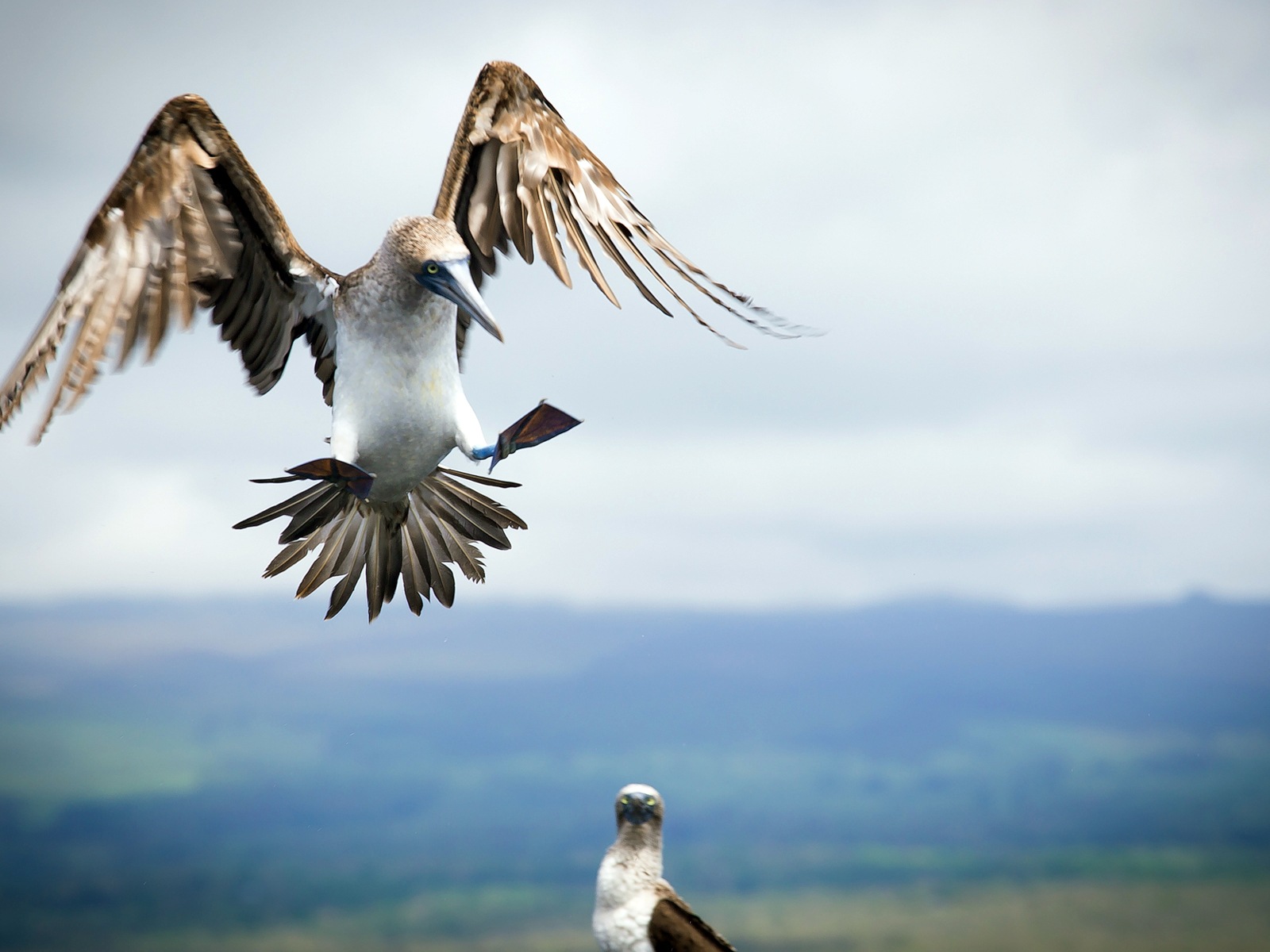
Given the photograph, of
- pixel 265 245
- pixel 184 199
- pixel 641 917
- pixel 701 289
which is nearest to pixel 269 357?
pixel 265 245

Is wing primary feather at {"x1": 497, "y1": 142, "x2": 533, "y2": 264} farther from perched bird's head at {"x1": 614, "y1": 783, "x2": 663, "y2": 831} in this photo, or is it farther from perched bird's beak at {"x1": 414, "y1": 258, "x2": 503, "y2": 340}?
perched bird's head at {"x1": 614, "y1": 783, "x2": 663, "y2": 831}

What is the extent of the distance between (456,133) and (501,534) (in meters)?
2.05

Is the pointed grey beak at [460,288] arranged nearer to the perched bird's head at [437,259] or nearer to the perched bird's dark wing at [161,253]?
the perched bird's head at [437,259]

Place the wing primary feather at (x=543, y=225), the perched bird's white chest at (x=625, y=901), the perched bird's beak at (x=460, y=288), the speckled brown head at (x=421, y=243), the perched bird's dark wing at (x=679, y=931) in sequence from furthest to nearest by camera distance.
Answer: the perched bird's white chest at (x=625, y=901) → the perched bird's dark wing at (x=679, y=931) → the wing primary feather at (x=543, y=225) → the speckled brown head at (x=421, y=243) → the perched bird's beak at (x=460, y=288)

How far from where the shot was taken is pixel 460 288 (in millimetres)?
5426

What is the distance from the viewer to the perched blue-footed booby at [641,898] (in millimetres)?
7734

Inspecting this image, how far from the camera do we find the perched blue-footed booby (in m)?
7.73

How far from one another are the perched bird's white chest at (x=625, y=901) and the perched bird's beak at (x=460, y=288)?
4227mm

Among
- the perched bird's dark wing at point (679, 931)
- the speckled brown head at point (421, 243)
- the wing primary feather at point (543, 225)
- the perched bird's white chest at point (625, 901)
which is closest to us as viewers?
the speckled brown head at point (421, 243)

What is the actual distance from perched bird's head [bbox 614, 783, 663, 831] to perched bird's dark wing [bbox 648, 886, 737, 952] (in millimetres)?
648

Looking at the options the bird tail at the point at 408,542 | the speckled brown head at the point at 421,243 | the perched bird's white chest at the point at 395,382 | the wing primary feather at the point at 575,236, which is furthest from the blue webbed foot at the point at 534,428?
the bird tail at the point at 408,542

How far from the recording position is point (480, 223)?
264 inches

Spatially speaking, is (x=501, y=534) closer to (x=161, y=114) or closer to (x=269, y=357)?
(x=269, y=357)

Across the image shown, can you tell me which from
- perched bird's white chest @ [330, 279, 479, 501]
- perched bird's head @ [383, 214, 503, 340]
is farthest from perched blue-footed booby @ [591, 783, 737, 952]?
perched bird's head @ [383, 214, 503, 340]
